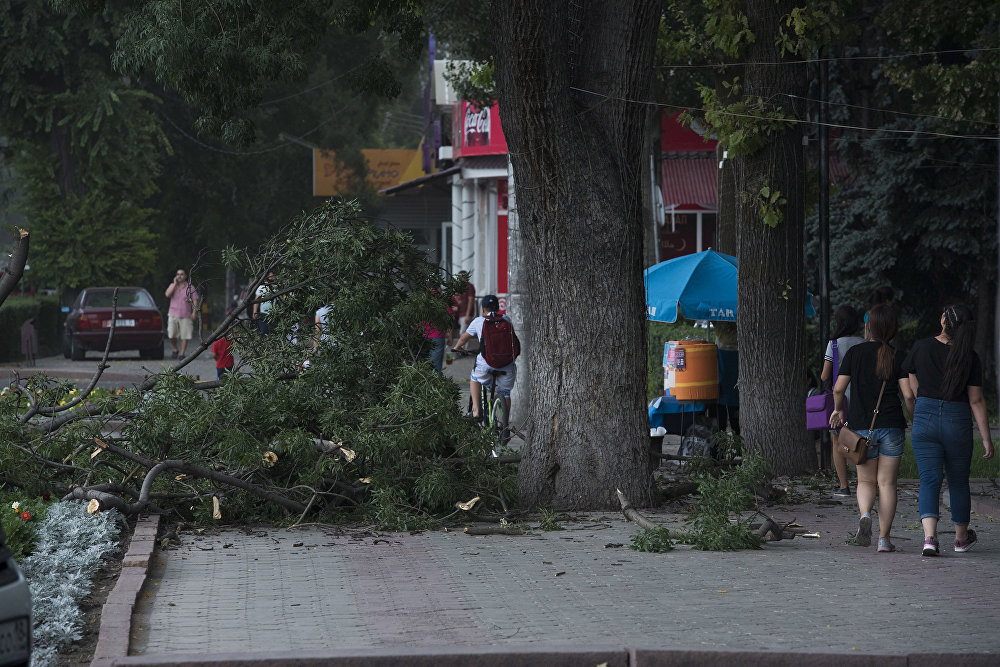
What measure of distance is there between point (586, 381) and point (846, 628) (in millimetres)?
4147

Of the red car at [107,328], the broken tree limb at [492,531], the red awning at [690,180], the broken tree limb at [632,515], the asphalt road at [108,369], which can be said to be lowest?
the broken tree limb at [492,531]

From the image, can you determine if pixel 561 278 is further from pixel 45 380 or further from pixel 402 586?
pixel 45 380

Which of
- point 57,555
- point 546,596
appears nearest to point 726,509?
point 546,596

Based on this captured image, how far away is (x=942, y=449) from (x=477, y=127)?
968 inches

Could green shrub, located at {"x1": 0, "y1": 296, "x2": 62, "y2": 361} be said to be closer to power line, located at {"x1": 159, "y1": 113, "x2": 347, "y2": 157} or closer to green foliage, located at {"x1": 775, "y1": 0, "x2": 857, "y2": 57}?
power line, located at {"x1": 159, "y1": 113, "x2": 347, "y2": 157}

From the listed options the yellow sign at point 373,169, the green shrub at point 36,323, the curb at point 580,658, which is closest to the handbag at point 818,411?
the curb at point 580,658

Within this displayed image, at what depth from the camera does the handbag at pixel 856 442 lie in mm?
8945

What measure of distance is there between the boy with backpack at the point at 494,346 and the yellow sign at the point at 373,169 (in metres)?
34.1

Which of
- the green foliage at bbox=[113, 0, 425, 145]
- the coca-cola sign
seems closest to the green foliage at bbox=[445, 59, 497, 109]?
the coca-cola sign

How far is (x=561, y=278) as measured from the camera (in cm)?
1030

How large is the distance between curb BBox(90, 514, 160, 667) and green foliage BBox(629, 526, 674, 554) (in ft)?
10.2

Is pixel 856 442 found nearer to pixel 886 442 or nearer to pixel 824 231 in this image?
pixel 886 442

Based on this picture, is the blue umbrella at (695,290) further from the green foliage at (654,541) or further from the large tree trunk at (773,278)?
the green foliage at (654,541)

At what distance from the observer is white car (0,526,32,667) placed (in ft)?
13.9
